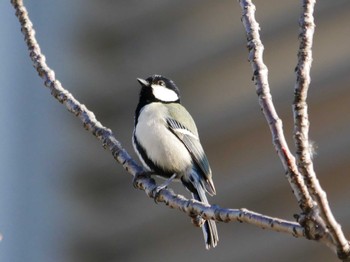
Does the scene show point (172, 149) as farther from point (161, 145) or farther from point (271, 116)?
point (271, 116)

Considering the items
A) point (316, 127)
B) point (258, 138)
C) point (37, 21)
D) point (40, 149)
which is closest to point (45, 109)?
point (40, 149)

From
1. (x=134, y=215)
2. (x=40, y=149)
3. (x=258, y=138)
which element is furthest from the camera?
(x=40, y=149)

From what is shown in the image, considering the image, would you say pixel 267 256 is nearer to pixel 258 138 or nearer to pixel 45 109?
pixel 258 138

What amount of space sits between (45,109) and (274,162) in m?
1.72

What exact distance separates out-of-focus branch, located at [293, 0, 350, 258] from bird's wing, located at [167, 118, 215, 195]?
1452 millimetres

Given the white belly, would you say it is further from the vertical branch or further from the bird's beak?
the vertical branch

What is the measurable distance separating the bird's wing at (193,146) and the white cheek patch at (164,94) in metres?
0.28

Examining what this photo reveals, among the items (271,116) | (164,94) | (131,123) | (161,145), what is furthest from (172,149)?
(131,123)

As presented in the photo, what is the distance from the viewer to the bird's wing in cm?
321

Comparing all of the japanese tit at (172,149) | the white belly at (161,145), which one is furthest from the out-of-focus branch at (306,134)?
the white belly at (161,145)

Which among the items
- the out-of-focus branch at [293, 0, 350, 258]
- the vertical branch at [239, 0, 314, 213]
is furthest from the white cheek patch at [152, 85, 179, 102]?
the out-of-focus branch at [293, 0, 350, 258]

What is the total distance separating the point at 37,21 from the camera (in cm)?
557

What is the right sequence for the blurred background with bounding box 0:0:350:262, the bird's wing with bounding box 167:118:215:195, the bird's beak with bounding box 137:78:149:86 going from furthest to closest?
the blurred background with bounding box 0:0:350:262
the bird's beak with bounding box 137:78:149:86
the bird's wing with bounding box 167:118:215:195

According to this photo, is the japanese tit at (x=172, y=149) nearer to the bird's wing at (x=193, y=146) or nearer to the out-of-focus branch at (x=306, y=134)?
the bird's wing at (x=193, y=146)
